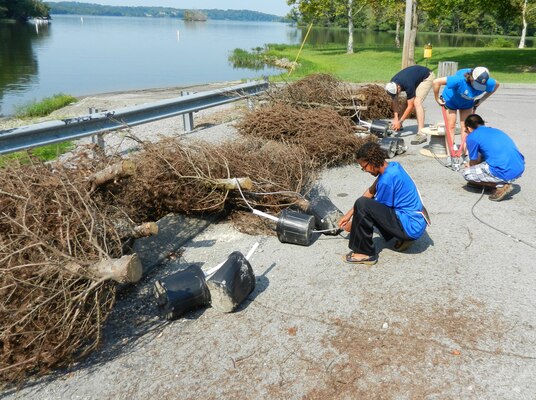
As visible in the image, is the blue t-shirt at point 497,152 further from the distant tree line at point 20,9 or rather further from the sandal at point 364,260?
the distant tree line at point 20,9

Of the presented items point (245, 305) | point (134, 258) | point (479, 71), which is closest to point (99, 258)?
point (134, 258)

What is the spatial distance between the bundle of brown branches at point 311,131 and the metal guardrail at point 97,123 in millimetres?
1066

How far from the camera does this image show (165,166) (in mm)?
5617

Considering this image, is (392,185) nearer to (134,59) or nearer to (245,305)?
(245,305)

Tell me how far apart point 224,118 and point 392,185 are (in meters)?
6.94

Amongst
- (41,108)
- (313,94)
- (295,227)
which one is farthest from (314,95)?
(41,108)

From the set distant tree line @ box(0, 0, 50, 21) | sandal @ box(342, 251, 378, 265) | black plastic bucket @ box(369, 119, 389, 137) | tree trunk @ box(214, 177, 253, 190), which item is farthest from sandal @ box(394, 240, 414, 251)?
distant tree line @ box(0, 0, 50, 21)

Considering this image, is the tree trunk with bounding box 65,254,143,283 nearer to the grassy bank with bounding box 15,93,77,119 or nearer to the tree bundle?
the tree bundle

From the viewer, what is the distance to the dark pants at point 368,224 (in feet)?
15.9

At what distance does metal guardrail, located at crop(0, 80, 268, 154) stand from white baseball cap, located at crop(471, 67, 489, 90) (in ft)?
14.4

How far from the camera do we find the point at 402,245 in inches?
204

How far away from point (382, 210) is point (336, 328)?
1.47 metres

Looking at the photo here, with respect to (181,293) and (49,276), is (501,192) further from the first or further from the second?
(49,276)

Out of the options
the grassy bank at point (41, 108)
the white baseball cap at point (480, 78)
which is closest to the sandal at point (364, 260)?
the white baseball cap at point (480, 78)
